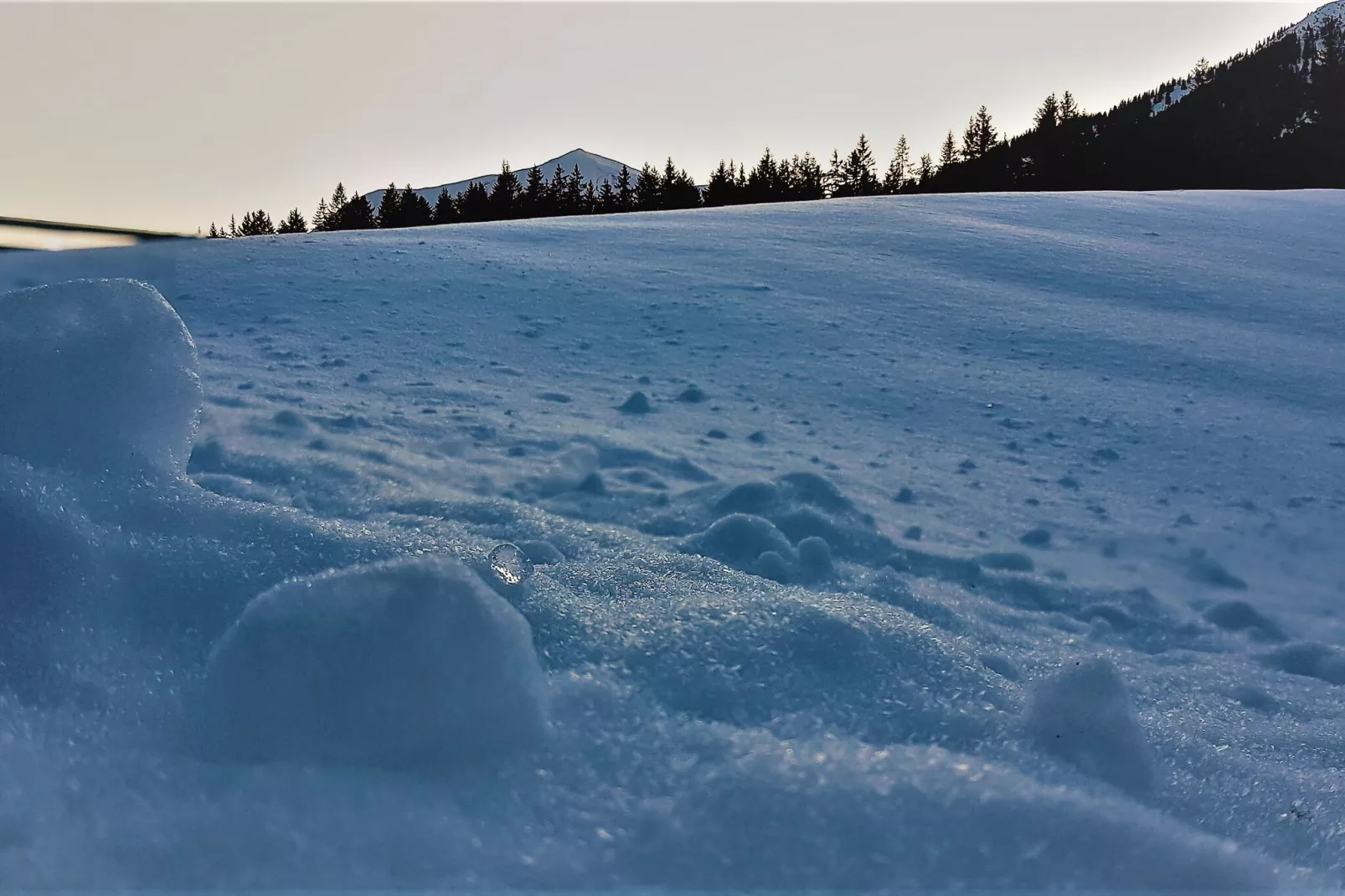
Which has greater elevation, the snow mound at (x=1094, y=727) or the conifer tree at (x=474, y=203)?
the conifer tree at (x=474, y=203)

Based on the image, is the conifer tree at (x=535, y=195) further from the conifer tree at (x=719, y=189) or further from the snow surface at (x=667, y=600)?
the snow surface at (x=667, y=600)

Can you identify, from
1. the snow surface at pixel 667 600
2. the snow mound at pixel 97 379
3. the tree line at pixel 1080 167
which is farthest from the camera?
the tree line at pixel 1080 167

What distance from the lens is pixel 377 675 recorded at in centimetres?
123

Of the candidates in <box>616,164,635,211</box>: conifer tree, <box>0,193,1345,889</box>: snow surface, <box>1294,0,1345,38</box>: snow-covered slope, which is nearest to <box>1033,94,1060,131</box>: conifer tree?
<box>616,164,635,211</box>: conifer tree

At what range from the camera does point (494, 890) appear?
3.33 feet

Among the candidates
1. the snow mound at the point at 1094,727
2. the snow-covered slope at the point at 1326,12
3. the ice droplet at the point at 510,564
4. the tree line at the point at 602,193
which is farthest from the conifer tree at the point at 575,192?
the snow-covered slope at the point at 1326,12

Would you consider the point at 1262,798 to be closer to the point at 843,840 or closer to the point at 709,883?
the point at 843,840

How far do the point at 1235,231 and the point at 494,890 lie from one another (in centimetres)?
781

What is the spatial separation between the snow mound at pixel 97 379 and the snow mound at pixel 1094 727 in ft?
5.26

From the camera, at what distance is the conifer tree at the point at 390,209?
109ft

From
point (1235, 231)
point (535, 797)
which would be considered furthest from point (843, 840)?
point (1235, 231)

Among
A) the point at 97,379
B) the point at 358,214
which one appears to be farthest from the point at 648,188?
the point at 97,379

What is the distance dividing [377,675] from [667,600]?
24.6 inches

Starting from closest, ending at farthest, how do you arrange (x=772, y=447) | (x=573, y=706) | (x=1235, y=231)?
(x=573, y=706) < (x=772, y=447) < (x=1235, y=231)
